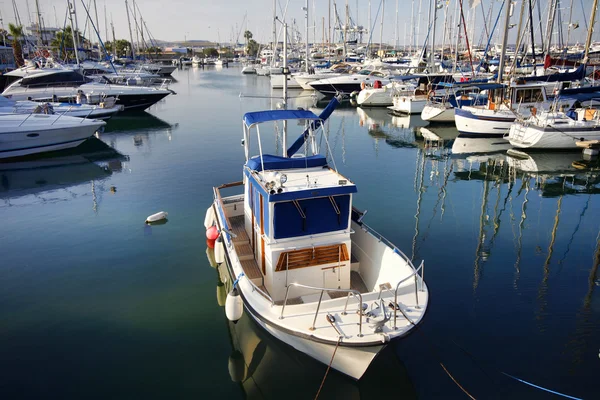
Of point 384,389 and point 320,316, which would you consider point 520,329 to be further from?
point 320,316

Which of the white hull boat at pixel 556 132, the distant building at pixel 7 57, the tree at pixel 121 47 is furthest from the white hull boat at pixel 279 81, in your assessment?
the tree at pixel 121 47

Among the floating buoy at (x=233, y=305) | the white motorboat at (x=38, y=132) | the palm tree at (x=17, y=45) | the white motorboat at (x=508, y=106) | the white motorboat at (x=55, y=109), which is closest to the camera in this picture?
the floating buoy at (x=233, y=305)

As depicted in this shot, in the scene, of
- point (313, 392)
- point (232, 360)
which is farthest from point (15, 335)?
point (313, 392)

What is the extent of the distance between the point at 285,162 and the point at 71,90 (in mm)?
30692

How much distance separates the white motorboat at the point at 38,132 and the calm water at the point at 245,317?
1807mm

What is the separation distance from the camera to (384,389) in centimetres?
735

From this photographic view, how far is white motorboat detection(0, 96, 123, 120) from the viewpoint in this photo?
24.8 meters

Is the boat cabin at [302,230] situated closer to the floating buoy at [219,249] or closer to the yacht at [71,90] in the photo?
the floating buoy at [219,249]

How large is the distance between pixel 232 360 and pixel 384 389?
2.73 metres

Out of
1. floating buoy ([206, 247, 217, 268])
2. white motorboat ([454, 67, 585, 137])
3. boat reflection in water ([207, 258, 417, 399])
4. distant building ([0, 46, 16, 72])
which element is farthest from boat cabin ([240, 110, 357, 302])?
distant building ([0, 46, 16, 72])

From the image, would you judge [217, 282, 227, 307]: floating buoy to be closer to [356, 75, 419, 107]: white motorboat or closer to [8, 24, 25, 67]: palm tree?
[356, 75, 419, 107]: white motorboat

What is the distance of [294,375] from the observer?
764 centimetres

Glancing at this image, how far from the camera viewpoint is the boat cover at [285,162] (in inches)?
384

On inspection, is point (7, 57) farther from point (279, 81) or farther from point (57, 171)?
point (57, 171)
